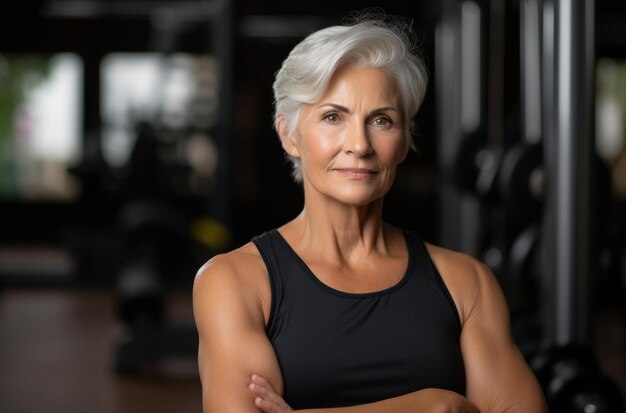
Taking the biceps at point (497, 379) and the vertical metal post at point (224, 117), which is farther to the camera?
the vertical metal post at point (224, 117)

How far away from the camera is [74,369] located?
11.6ft

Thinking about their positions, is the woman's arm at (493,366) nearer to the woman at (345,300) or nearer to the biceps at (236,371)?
the woman at (345,300)

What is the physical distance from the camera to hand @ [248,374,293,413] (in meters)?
1.13

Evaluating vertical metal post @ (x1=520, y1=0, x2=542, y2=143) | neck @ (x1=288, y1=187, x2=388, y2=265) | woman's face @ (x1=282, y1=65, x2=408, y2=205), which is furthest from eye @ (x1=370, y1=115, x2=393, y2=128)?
vertical metal post @ (x1=520, y1=0, x2=542, y2=143)

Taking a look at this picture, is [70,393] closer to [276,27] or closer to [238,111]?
[276,27]

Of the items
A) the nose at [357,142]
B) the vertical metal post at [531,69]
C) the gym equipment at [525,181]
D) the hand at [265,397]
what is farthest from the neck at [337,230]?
the vertical metal post at [531,69]

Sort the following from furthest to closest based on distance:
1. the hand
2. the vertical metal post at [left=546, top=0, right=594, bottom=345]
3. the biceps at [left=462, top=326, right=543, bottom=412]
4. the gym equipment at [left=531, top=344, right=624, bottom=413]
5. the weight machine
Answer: the vertical metal post at [left=546, top=0, right=594, bottom=345] → the weight machine → the gym equipment at [left=531, top=344, right=624, bottom=413] → the biceps at [left=462, top=326, right=543, bottom=412] → the hand

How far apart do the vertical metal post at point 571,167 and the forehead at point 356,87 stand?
3.26ft

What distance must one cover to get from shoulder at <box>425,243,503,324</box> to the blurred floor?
1830 millimetres

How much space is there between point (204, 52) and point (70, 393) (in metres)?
4.70

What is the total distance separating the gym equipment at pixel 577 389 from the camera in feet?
6.04

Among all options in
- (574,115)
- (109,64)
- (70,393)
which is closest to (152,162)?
(70,393)

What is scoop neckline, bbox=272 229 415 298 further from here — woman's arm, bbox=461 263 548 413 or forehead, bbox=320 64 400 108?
forehead, bbox=320 64 400 108

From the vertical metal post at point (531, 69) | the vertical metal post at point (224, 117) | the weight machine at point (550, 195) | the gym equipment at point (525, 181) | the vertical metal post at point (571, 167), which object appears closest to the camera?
the weight machine at point (550, 195)
